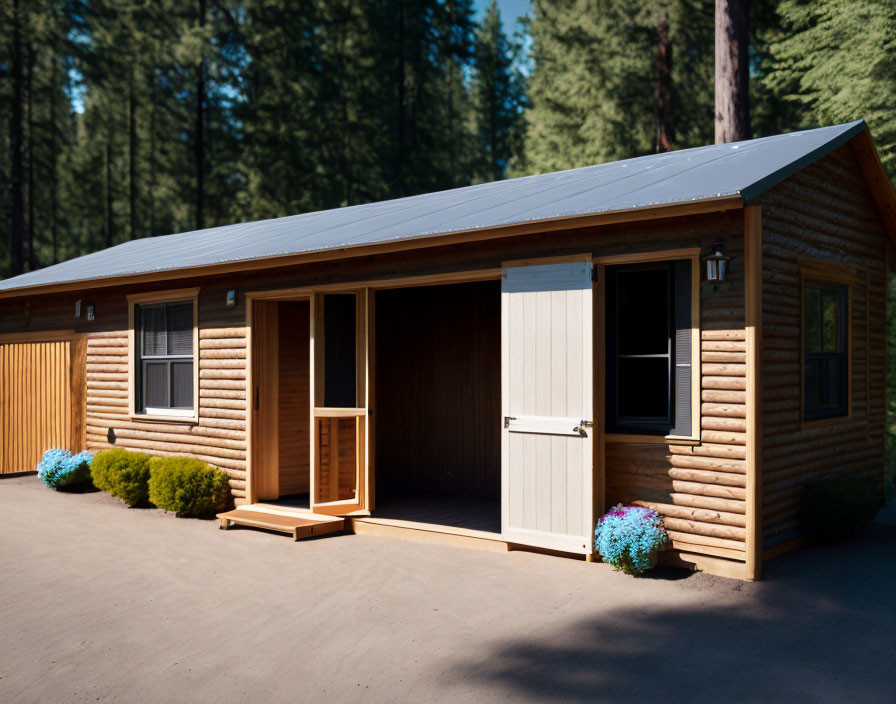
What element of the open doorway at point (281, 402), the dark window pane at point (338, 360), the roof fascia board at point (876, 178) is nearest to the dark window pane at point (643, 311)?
the roof fascia board at point (876, 178)

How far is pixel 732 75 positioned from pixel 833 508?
9.14 m

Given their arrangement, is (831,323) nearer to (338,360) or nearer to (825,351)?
(825,351)

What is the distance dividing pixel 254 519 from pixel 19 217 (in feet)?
65.8

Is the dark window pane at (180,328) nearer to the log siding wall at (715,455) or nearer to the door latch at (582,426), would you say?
the door latch at (582,426)

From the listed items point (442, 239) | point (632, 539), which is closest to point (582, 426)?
point (632, 539)

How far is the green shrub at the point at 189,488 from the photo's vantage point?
8883 millimetres

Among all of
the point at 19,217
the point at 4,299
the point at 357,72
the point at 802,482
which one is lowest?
the point at 802,482

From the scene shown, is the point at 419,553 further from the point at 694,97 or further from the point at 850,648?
the point at 694,97

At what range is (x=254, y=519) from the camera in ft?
26.8

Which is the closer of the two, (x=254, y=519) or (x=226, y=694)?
(x=226, y=694)

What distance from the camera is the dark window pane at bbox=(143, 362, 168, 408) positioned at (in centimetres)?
1021

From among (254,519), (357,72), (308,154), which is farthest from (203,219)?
(254,519)

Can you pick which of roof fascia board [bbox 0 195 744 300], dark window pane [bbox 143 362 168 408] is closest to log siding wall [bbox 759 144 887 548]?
roof fascia board [bbox 0 195 744 300]

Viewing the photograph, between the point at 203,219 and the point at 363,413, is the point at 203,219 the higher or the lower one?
the higher one
